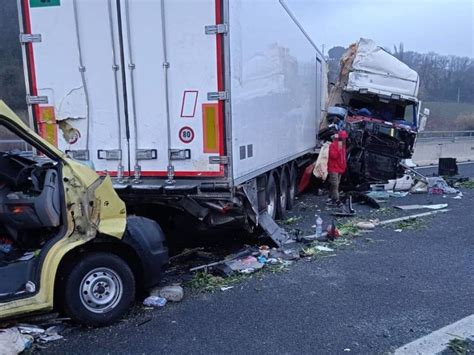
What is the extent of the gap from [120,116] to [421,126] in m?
11.3

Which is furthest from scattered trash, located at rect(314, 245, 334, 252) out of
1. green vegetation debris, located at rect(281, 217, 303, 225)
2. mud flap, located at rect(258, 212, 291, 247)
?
green vegetation debris, located at rect(281, 217, 303, 225)

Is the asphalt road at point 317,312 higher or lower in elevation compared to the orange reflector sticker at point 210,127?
lower

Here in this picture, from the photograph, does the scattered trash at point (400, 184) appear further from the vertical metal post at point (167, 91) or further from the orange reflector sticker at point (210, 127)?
the vertical metal post at point (167, 91)

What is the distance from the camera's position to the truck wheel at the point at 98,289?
400cm

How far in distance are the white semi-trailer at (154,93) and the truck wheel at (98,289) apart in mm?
1402

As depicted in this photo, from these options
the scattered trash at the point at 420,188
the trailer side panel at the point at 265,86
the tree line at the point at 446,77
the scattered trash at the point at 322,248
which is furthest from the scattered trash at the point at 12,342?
the tree line at the point at 446,77

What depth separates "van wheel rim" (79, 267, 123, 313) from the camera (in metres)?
4.06

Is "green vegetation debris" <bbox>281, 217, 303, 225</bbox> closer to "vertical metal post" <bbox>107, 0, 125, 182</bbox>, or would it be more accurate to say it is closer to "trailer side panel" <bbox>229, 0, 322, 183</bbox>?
"trailer side panel" <bbox>229, 0, 322, 183</bbox>

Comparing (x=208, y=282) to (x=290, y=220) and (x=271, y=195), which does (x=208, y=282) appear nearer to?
(x=271, y=195)

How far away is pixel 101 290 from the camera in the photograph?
4141mm

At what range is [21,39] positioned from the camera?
5.73 m

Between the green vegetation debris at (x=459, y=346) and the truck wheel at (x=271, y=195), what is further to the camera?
the truck wheel at (x=271, y=195)

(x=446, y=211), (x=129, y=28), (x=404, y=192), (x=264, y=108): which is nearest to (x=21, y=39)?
(x=129, y=28)

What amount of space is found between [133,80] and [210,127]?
1104 mm
